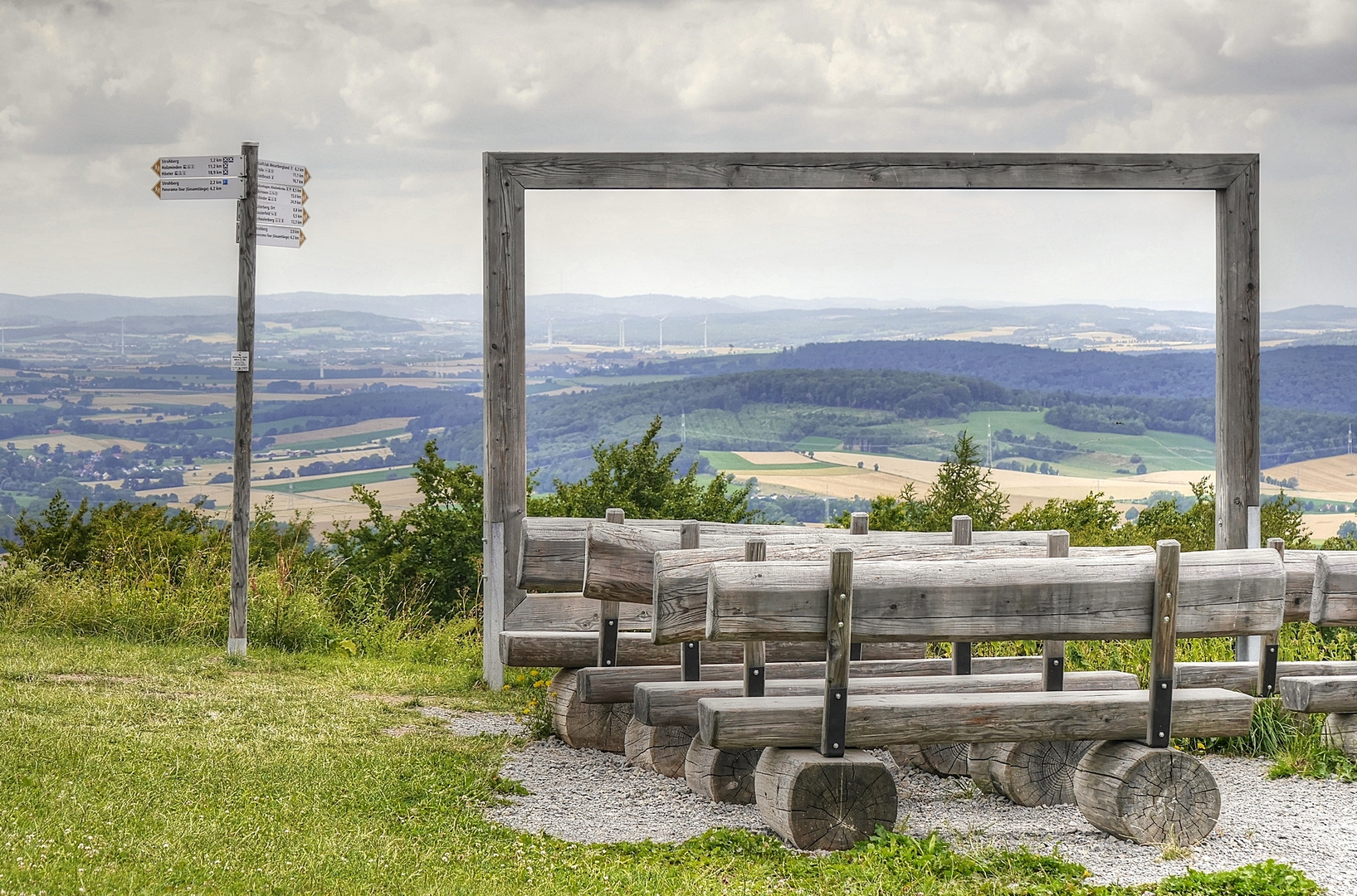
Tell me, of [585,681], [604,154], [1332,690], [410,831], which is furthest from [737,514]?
[410,831]

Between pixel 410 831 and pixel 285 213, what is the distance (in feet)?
17.8

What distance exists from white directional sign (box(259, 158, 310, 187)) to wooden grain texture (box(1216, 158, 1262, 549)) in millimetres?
6282

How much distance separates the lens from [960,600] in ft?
14.3

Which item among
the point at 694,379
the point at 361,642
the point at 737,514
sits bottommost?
the point at 361,642

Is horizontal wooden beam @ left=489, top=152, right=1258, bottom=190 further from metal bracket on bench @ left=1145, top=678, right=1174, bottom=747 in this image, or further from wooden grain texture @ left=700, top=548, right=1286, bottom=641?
metal bracket on bench @ left=1145, top=678, right=1174, bottom=747

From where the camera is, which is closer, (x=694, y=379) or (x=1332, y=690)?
(x=1332, y=690)

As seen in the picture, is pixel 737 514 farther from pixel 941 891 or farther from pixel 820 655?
pixel 941 891

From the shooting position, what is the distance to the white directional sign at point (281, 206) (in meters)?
8.54

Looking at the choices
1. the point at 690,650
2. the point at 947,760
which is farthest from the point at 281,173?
the point at 947,760

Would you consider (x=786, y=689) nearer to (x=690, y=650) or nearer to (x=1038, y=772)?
(x=690, y=650)

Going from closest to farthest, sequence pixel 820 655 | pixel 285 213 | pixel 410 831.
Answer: pixel 410 831 → pixel 820 655 → pixel 285 213

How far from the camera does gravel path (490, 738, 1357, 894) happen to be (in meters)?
4.36

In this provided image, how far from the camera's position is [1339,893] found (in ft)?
12.9

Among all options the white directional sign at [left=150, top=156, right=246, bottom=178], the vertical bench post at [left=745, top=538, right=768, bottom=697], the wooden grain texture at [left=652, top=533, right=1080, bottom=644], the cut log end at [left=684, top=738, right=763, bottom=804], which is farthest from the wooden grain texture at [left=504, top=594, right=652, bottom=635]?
the white directional sign at [left=150, top=156, right=246, bottom=178]
